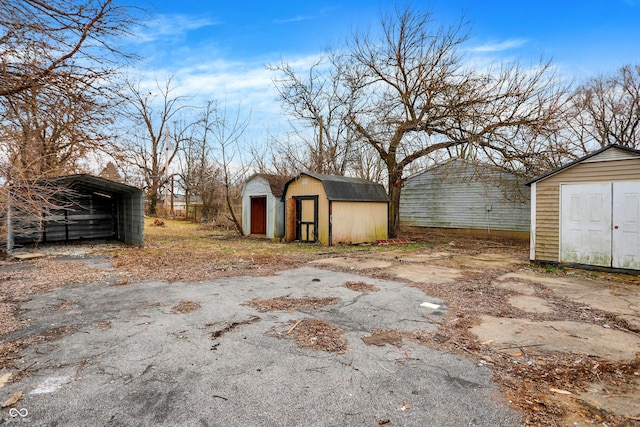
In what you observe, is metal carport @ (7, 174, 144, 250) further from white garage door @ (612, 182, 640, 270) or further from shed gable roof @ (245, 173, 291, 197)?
white garage door @ (612, 182, 640, 270)

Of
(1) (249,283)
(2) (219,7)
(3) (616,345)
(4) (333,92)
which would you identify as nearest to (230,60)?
(2) (219,7)

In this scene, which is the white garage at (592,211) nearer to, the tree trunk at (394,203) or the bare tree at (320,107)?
the tree trunk at (394,203)

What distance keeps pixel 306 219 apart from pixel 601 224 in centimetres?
902

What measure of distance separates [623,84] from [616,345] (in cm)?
2614

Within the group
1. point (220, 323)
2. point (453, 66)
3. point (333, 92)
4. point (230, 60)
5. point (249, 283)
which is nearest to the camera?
point (220, 323)

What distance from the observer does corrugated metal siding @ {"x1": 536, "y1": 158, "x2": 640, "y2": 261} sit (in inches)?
290

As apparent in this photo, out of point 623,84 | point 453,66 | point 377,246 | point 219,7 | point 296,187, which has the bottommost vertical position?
point 377,246

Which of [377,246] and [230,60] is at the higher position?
[230,60]

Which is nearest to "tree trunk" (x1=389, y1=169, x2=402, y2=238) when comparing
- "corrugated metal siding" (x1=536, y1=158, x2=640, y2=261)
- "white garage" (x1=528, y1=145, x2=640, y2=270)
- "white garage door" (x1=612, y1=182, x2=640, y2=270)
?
"white garage" (x1=528, y1=145, x2=640, y2=270)

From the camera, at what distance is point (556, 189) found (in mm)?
8211

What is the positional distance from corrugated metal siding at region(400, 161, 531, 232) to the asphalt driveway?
1133 centimetres

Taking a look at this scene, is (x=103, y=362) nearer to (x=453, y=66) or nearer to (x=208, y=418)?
(x=208, y=418)

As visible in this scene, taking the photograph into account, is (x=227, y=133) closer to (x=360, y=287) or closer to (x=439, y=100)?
(x=439, y=100)

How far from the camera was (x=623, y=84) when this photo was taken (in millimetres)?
21609
